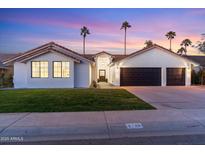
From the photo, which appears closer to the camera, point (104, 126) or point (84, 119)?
point (104, 126)

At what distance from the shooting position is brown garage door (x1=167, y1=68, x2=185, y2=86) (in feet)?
98.3

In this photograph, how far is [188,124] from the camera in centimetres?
796

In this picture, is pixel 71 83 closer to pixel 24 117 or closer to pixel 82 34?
pixel 24 117

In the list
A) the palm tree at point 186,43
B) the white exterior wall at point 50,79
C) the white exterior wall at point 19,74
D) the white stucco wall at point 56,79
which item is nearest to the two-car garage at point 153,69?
the white stucco wall at point 56,79

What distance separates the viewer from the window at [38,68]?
24.9 metres

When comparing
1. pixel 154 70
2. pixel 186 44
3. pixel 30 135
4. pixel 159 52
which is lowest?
pixel 30 135

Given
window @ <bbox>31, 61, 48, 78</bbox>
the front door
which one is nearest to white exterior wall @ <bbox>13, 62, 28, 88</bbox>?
window @ <bbox>31, 61, 48, 78</bbox>

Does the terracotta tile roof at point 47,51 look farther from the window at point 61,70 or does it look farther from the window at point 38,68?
the window at point 61,70

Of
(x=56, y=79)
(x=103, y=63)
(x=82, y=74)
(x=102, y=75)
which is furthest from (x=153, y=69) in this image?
(x=102, y=75)

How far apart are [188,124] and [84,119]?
329 cm

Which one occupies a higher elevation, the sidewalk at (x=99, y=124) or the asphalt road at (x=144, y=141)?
the sidewalk at (x=99, y=124)

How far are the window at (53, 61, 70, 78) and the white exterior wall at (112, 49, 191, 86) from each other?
22.6 ft

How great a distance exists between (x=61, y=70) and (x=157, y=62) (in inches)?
447
